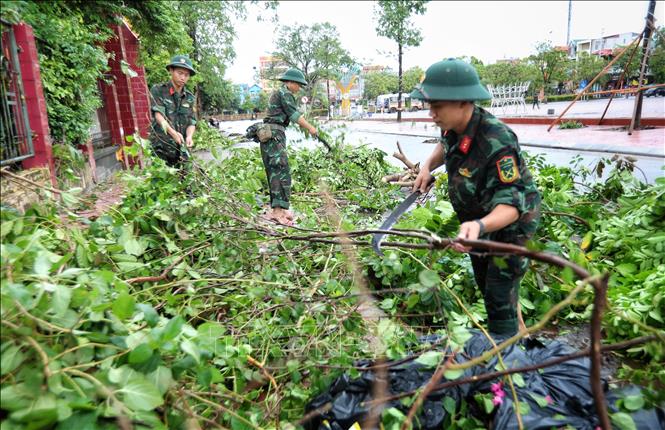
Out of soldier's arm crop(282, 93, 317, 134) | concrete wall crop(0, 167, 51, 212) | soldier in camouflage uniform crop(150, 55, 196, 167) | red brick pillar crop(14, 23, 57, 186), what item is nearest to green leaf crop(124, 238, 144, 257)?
concrete wall crop(0, 167, 51, 212)

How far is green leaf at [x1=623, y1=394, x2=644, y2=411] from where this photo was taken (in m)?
1.48

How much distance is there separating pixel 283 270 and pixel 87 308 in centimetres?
150

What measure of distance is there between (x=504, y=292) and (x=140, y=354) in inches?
66.2

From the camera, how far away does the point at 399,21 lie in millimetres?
24734

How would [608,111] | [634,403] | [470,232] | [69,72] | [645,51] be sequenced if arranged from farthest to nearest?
1. [608,111]
2. [645,51]
3. [69,72]
4. [470,232]
5. [634,403]

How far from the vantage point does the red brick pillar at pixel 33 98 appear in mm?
3600

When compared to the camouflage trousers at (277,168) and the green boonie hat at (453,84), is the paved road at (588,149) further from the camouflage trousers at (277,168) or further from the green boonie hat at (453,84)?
the green boonie hat at (453,84)

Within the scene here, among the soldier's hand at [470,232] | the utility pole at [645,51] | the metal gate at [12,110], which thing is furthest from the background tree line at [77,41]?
the utility pole at [645,51]

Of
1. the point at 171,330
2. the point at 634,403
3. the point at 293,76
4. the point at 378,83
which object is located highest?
the point at 378,83

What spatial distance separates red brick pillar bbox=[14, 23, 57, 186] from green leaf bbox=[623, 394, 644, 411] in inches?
159

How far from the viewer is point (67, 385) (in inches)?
49.2

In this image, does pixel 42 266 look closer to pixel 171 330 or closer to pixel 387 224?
pixel 171 330

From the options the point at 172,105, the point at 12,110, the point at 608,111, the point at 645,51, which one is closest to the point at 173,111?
the point at 172,105

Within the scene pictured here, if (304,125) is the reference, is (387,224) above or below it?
below
